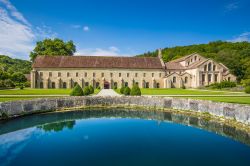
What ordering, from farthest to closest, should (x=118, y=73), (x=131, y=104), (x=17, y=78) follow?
1. (x=17, y=78)
2. (x=118, y=73)
3. (x=131, y=104)

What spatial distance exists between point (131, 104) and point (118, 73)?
81.5 feet

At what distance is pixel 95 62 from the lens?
158ft

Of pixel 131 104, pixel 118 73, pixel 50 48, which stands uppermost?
pixel 50 48

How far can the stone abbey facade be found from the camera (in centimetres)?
4600

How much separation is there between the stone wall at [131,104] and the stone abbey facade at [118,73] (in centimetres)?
2364

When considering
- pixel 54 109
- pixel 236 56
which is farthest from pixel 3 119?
pixel 236 56

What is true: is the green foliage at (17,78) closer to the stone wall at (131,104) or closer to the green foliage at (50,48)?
the green foliage at (50,48)

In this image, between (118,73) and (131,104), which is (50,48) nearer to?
(118,73)

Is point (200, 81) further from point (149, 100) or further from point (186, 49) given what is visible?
point (186, 49)

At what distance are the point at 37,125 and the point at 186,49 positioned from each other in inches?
3332

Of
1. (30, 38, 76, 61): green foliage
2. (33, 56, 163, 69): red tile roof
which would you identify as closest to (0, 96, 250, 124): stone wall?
(33, 56, 163, 69): red tile roof

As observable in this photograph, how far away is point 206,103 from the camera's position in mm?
18812

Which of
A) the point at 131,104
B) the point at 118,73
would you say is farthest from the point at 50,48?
the point at 131,104

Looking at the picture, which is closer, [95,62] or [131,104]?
[131,104]
